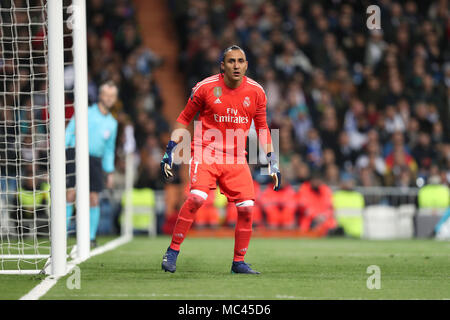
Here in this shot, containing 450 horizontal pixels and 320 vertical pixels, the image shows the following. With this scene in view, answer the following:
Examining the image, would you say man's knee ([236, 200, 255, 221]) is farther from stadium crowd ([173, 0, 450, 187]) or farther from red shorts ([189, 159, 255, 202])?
stadium crowd ([173, 0, 450, 187])

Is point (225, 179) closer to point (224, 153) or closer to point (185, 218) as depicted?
point (224, 153)

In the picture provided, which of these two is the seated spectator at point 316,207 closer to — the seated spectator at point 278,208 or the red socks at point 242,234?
the seated spectator at point 278,208

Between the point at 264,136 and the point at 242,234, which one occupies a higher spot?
the point at 264,136

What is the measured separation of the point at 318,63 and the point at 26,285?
1265 centimetres

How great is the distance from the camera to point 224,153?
765 cm

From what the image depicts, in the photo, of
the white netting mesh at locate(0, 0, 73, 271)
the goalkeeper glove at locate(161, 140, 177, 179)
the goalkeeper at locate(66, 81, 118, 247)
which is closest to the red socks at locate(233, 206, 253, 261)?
the goalkeeper glove at locate(161, 140, 177, 179)

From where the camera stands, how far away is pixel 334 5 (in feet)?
63.4

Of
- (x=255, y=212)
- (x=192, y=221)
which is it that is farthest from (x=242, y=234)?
(x=255, y=212)

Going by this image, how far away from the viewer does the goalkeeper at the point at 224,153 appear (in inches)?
296

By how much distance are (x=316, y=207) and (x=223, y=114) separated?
8.14 m

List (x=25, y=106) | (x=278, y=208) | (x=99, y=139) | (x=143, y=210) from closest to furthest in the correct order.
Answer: (x=25, y=106) → (x=99, y=139) → (x=278, y=208) → (x=143, y=210)
